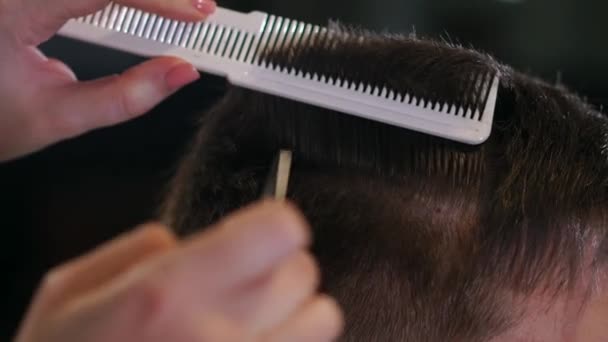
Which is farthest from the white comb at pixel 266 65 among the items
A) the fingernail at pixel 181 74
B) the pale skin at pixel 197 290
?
the pale skin at pixel 197 290

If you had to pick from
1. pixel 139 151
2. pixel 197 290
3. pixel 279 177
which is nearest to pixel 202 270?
pixel 197 290

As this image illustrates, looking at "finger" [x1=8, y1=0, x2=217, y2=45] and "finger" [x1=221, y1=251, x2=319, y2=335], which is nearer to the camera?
"finger" [x1=221, y1=251, x2=319, y2=335]

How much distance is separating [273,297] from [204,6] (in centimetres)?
55

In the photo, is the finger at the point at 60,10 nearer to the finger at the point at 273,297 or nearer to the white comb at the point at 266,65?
the white comb at the point at 266,65

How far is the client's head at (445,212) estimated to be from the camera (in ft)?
2.99

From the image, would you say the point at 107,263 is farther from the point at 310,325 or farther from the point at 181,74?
the point at 181,74

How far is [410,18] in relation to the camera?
2111mm

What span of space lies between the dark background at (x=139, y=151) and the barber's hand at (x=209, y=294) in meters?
1.50

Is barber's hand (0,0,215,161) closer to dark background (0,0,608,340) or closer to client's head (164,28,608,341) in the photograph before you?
client's head (164,28,608,341)

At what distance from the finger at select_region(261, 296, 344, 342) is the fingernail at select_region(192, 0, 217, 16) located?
530mm

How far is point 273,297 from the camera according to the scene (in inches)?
19.2

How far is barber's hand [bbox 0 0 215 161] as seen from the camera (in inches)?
36.7

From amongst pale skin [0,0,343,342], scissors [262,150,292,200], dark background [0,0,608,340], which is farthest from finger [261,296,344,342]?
dark background [0,0,608,340]

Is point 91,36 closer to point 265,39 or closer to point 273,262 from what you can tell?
point 265,39
